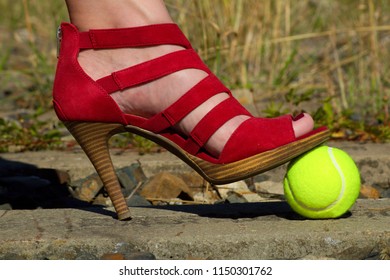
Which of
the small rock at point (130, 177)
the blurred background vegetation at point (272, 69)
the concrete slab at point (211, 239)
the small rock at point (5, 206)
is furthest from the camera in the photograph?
the blurred background vegetation at point (272, 69)

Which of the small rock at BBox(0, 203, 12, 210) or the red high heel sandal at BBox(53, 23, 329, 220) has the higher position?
the red high heel sandal at BBox(53, 23, 329, 220)

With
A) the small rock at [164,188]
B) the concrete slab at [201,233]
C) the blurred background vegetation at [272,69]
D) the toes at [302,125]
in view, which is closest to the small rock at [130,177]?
the small rock at [164,188]

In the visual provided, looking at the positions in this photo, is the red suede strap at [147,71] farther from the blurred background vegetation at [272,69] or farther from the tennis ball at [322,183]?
the blurred background vegetation at [272,69]

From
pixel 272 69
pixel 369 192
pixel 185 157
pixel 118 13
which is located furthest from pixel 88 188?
pixel 272 69

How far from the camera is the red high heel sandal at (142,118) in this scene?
2568 mm

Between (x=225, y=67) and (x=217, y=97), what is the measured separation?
2.20m

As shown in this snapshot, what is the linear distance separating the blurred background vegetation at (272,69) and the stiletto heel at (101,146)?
128 cm

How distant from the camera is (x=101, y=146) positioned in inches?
106

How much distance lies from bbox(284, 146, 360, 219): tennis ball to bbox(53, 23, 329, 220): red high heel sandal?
0.47 feet

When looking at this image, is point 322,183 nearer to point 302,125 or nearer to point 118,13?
point 302,125

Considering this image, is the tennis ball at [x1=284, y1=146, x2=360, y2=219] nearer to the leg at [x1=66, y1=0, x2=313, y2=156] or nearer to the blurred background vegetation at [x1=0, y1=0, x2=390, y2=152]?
the leg at [x1=66, y1=0, x2=313, y2=156]

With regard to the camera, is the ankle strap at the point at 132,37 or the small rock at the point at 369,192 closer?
the ankle strap at the point at 132,37

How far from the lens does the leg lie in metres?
2.60

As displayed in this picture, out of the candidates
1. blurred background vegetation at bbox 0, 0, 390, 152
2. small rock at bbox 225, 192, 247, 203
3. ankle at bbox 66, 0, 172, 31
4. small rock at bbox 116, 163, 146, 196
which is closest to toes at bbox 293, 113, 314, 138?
ankle at bbox 66, 0, 172, 31
